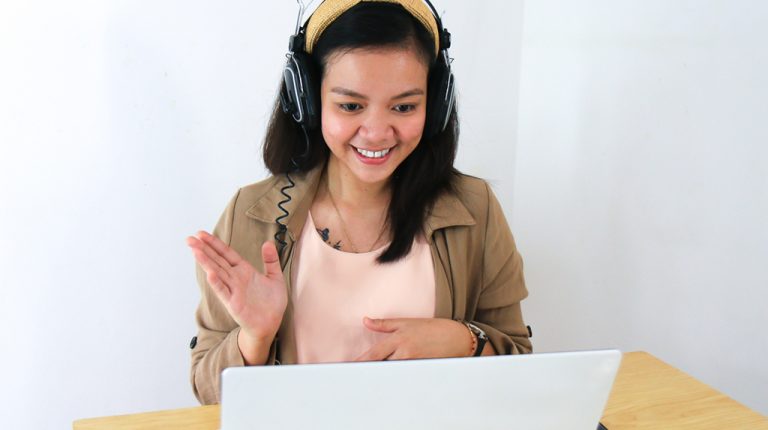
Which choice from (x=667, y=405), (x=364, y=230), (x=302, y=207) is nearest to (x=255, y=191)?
(x=302, y=207)

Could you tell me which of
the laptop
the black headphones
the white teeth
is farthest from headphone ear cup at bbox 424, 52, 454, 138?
the laptop

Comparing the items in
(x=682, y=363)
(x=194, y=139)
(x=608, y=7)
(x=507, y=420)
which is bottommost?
(x=682, y=363)

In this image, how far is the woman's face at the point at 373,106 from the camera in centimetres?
115

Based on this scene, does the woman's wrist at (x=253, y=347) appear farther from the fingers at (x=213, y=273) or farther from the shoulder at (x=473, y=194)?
the shoulder at (x=473, y=194)

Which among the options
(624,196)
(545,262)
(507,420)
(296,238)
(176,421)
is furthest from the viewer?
(545,262)

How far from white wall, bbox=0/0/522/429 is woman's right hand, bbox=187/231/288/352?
802mm

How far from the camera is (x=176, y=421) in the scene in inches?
41.6

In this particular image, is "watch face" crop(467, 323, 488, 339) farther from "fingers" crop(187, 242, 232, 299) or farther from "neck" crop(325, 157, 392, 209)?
"fingers" crop(187, 242, 232, 299)

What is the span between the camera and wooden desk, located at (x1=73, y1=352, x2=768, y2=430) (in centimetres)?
105

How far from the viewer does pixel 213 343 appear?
1288 mm

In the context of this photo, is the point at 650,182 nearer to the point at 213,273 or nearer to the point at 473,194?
the point at 473,194

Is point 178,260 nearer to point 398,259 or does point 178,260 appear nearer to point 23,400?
point 23,400

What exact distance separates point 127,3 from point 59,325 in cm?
84

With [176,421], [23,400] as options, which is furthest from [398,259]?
[23,400]
